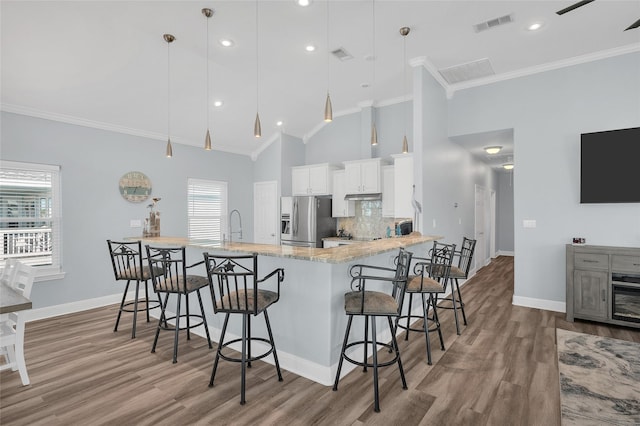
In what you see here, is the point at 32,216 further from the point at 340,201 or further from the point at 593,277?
the point at 593,277

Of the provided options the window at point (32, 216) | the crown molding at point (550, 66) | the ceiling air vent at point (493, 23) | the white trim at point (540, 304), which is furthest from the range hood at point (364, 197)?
the window at point (32, 216)

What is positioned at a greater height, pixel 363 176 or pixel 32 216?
pixel 363 176

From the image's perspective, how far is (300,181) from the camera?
22.1ft

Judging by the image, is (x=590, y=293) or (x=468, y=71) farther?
(x=468, y=71)

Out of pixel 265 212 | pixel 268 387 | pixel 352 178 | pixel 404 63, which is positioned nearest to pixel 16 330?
pixel 268 387

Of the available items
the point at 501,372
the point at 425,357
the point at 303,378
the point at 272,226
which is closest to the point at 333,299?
the point at 303,378

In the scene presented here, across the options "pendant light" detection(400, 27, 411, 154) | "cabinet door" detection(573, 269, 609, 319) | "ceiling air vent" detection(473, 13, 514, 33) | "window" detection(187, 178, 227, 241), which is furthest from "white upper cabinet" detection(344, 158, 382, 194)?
"cabinet door" detection(573, 269, 609, 319)

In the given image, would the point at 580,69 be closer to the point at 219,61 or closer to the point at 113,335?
the point at 219,61

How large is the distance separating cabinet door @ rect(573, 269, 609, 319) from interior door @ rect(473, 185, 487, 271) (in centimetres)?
310

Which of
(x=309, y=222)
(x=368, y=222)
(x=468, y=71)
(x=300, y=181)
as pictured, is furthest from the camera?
(x=300, y=181)

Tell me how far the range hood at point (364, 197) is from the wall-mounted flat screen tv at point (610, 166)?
2797mm

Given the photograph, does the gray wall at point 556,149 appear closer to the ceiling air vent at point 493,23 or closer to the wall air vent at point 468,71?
the wall air vent at point 468,71

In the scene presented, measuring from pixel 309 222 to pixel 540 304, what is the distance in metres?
3.82

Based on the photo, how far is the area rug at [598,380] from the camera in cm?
219
